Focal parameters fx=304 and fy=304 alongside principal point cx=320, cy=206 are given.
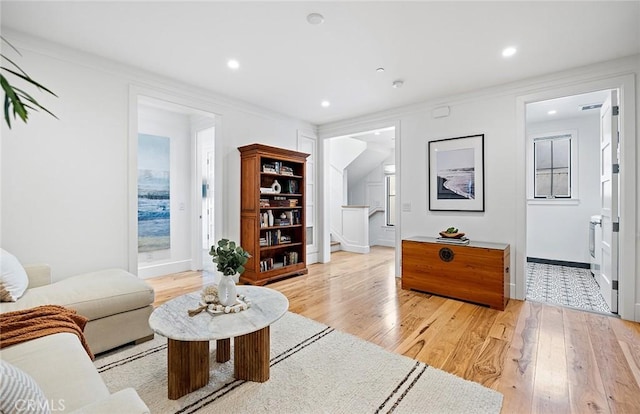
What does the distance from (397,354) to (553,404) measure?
89 cm

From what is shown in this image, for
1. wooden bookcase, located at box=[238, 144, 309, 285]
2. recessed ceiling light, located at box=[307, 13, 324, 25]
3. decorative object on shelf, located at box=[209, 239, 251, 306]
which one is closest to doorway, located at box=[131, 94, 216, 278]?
wooden bookcase, located at box=[238, 144, 309, 285]

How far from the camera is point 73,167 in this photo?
2.78 metres

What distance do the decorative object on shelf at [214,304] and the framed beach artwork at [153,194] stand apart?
9.83ft

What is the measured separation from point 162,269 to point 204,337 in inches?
136

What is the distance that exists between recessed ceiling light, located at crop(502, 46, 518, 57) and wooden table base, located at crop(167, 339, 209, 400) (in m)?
3.34

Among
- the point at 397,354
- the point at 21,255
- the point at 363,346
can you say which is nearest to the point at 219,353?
the point at 363,346

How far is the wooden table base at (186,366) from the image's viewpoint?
5.54 ft

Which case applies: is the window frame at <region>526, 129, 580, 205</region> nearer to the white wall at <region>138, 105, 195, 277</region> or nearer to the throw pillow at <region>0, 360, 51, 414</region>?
the white wall at <region>138, 105, 195, 277</region>

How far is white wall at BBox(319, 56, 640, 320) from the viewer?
111 inches

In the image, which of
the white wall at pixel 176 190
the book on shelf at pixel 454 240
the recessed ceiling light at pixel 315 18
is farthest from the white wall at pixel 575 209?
the white wall at pixel 176 190

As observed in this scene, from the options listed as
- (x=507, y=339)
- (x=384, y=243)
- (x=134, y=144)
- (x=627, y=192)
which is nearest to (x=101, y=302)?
(x=134, y=144)

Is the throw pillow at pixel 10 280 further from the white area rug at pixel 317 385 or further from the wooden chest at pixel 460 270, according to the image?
the wooden chest at pixel 460 270

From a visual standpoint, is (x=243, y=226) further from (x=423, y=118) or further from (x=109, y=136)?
(x=423, y=118)

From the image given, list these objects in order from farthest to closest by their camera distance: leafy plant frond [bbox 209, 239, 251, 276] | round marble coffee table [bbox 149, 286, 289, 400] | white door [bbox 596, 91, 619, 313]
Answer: white door [bbox 596, 91, 619, 313] → leafy plant frond [bbox 209, 239, 251, 276] → round marble coffee table [bbox 149, 286, 289, 400]
